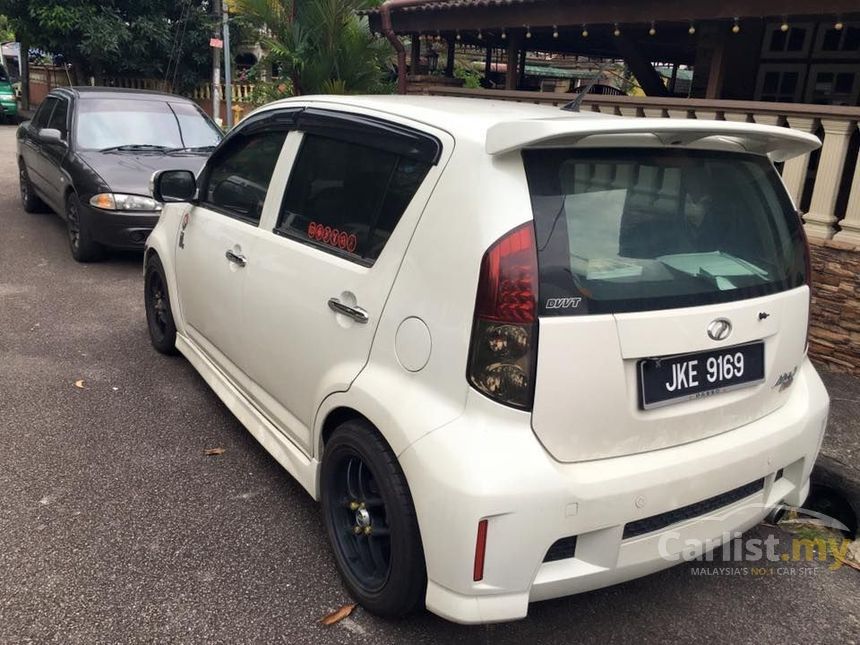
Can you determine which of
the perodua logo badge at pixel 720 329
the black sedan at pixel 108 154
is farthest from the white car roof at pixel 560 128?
the black sedan at pixel 108 154

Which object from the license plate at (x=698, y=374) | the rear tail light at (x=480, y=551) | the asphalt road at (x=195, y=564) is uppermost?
the license plate at (x=698, y=374)

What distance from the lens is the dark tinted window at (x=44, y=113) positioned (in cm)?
853

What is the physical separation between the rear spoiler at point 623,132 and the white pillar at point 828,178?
298 centimetres

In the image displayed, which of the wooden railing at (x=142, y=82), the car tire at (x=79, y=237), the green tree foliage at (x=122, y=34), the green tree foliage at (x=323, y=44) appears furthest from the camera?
the wooden railing at (x=142, y=82)

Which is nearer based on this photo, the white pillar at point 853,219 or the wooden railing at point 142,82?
the white pillar at point 853,219

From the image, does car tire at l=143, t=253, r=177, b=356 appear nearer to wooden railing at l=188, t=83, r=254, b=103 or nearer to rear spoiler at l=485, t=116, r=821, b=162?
rear spoiler at l=485, t=116, r=821, b=162

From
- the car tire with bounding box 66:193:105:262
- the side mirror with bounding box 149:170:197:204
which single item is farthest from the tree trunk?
the side mirror with bounding box 149:170:197:204

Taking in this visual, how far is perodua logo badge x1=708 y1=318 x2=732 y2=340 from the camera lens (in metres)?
2.30

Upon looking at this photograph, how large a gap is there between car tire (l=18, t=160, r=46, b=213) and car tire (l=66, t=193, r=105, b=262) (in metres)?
2.39

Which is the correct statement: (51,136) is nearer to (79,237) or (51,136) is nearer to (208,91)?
(79,237)

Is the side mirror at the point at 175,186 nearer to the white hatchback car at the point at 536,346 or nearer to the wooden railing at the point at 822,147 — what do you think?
the white hatchback car at the point at 536,346

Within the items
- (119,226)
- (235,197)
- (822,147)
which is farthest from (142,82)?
(822,147)

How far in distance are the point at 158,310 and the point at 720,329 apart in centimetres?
379

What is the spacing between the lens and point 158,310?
4.92 m
